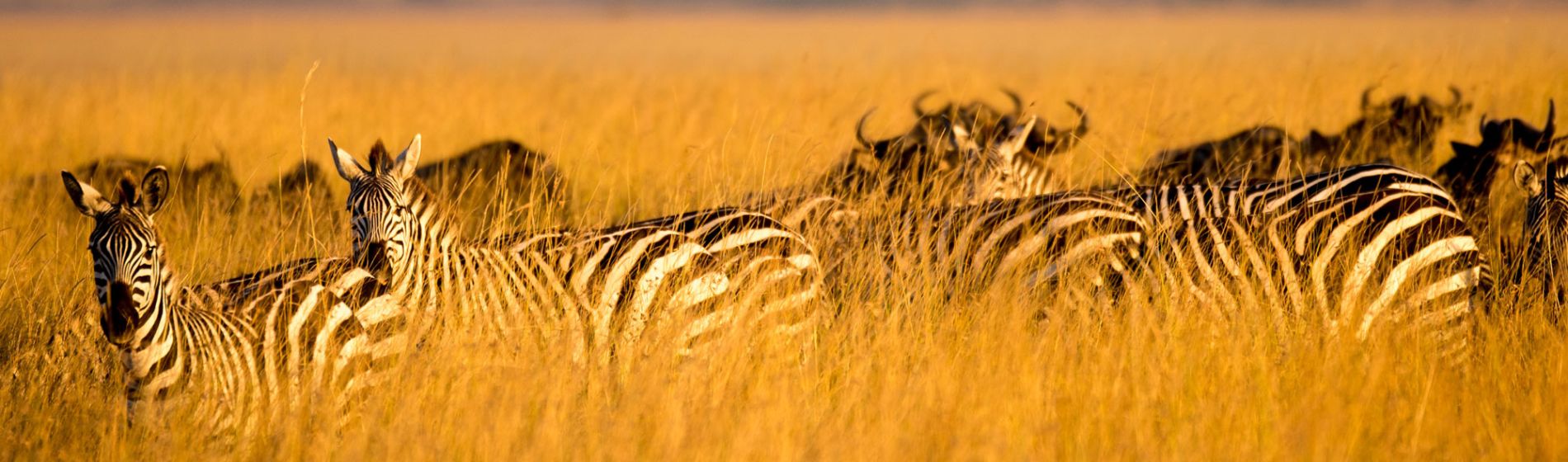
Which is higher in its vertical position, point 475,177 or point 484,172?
point 484,172

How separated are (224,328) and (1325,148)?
728cm

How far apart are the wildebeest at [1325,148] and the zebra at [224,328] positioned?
5200mm

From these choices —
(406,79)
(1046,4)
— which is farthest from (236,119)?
(1046,4)

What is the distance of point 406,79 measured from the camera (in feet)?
78.6

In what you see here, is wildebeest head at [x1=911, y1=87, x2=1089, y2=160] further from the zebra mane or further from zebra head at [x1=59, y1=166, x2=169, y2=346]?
zebra head at [x1=59, y1=166, x2=169, y2=346]

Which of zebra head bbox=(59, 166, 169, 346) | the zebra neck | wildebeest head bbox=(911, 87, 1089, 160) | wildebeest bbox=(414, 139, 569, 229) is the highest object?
wildebeest head bbox=(911, 87, 1089, 160)

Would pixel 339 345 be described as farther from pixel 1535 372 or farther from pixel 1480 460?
pixel 1535 372

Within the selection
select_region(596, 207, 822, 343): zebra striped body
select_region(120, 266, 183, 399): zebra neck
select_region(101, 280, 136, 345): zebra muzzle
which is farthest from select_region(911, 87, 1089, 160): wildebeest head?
select_region(101, 280, 136, 345): zebra muzzle

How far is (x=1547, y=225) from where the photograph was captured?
5.77 metres

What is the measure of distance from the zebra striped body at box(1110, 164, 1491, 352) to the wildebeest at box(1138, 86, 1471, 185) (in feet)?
8.18

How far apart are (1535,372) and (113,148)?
37.0ft

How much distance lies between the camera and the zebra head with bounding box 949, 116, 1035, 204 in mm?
7398

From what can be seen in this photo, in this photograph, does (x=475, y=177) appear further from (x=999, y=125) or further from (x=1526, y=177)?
(x=1526, y=177)

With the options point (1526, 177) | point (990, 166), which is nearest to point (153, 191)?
point (990, 166)
